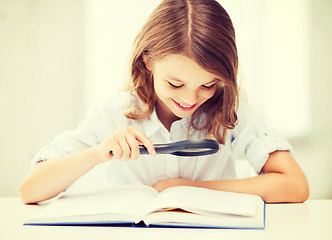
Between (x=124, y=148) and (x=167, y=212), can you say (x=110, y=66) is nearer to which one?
(x=124, y=148)

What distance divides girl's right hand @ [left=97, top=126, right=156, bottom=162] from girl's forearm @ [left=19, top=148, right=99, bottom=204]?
66mm

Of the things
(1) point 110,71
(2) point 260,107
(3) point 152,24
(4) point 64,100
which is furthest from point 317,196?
(3) point 152,24

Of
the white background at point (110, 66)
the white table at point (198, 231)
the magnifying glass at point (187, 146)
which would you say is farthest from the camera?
the white background at point (110, 66)

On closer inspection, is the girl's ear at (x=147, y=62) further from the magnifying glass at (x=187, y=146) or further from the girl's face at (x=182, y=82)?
the magnifying glass at (x=187, y=146)

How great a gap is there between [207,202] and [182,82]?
0.89 ft

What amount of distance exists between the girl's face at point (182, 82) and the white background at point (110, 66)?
4.09 feet

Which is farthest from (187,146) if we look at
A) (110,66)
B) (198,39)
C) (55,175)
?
(110,66)

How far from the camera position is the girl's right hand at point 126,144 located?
2.56ft

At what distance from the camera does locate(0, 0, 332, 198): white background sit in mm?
2062

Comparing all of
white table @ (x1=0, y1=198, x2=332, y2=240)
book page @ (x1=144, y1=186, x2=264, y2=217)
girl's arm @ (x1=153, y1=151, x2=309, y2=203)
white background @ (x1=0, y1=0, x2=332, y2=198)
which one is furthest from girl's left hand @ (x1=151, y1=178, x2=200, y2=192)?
white background @ (x1=0, y1=0, x2=332, y2=198)

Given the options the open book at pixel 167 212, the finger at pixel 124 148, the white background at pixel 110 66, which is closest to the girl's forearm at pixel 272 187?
the open book at pixel 167 212

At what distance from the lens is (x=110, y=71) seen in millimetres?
2096

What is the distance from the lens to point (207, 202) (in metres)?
0.68

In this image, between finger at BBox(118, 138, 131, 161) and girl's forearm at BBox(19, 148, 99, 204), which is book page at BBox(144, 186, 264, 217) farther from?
girl's forearm at BBox(19, 148, 99, 204)
